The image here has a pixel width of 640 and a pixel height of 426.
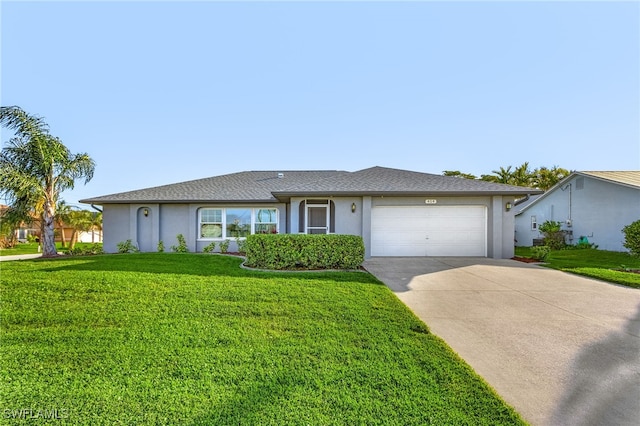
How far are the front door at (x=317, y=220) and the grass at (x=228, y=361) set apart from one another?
7.07 metres

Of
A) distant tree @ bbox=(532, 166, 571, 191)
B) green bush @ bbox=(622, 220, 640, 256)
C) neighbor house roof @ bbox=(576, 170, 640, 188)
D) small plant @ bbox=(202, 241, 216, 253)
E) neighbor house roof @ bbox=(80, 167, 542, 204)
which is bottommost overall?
small plant @ bbox=(202, 241, 216, 253)

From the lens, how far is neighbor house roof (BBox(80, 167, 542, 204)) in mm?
11859

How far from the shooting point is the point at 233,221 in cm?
1424

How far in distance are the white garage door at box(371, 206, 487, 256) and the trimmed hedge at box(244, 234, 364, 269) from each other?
11.8 feet

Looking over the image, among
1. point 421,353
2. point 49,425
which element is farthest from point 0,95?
point 421,353

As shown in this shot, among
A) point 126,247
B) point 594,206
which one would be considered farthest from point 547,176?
point 126,247

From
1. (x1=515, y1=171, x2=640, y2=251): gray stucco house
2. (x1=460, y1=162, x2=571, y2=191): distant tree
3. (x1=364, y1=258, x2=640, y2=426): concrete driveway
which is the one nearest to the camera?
(x1=364, y1=258, x2=640, y2=426): concrete driveway

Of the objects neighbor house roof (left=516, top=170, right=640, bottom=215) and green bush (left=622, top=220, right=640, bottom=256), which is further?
neighbor house roof (left=516, top=170, right=640, bottom=215)

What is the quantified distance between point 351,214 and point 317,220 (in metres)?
1.71

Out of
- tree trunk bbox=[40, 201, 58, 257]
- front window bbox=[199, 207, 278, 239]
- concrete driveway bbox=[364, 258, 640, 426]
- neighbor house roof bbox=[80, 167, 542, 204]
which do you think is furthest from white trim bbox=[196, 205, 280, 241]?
concrete driveway bbox=[364, 258, 640, 426]

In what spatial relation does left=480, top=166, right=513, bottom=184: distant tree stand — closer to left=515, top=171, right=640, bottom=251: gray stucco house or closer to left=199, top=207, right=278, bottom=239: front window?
left=515, top=171, right=640, bottom=251: gray stucco house

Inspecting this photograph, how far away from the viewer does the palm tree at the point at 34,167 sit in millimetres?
12648

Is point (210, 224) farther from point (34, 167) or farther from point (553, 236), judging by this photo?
point (553, 236)

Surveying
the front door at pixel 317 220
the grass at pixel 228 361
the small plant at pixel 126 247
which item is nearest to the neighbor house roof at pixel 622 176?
the front door at pixel 317 220
